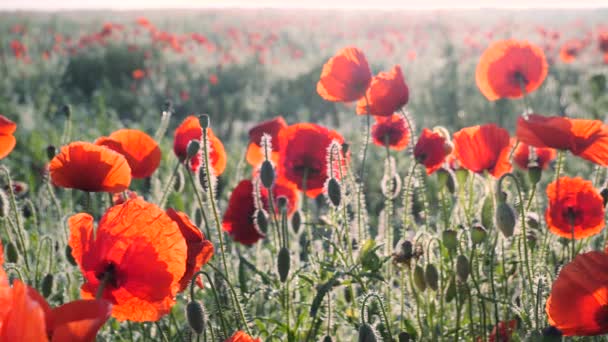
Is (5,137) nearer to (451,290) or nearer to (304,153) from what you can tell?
(304,153)

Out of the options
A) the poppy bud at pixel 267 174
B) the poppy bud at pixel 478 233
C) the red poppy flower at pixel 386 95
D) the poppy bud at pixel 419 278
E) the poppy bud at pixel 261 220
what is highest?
the red poppy flower at pixel 386 95

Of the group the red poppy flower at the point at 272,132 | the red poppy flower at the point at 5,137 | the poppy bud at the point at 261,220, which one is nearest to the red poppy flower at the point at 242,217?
the red poppy flower at the point at 272,132

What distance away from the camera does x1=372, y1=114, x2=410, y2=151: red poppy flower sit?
238cm

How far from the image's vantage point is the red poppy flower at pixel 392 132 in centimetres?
238

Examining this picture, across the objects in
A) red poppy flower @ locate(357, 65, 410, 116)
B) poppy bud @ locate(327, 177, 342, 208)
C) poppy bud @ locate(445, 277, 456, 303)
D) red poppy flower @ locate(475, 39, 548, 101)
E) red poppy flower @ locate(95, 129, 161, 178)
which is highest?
red poppy flower @ locate(475, 39, 548, 101)

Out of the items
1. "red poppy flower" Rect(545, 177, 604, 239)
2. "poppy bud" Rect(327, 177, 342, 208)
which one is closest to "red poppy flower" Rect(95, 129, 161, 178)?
"poppy bud" Rect(327, 177, 342, 208)

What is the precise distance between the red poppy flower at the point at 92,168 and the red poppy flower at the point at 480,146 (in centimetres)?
88

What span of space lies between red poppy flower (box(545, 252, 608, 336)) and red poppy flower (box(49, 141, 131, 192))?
0.82 meters

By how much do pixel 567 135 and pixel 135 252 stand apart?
3.20ft

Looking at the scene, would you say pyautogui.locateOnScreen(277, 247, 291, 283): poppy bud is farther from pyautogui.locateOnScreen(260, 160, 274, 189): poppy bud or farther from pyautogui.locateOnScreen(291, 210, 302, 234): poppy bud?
pyautogui.locateOnScreen(291, 210, 302, 234): poppy bud

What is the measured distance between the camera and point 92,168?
4.99 feet

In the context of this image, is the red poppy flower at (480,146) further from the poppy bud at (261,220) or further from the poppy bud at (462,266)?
the poppy bud at (261,220)

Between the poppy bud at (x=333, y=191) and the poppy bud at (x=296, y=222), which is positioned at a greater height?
the poppy bud at (x=333, y=191)

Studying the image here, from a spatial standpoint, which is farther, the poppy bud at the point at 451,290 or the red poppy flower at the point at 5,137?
the poppy bud at the point at 451,290
